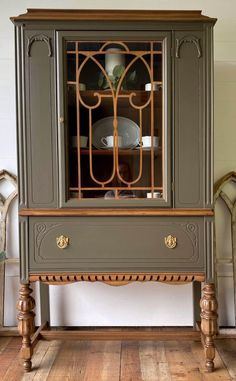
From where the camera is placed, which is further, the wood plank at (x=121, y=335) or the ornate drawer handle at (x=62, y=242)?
the wood plank at (x=121, y=335)

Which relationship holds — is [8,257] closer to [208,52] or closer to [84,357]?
[84,357]

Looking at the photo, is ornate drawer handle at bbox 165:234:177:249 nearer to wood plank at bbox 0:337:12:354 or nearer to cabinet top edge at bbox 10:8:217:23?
cabinet top edge at bbox 10:8:217:23

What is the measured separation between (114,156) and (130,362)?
3.21ft

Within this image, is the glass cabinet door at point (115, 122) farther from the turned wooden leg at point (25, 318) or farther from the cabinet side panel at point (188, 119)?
the turned wooden leg at point (25, 318)

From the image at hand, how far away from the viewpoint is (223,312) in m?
1.97

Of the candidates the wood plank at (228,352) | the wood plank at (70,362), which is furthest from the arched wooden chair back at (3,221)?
the wood plank at (228,352)

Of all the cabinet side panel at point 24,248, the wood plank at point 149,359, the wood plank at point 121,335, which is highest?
the cabinet side panel at point 24,248

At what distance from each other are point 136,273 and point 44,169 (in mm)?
608

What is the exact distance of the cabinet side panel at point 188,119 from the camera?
1.47m

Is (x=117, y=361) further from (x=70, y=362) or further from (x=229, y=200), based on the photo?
(x=229, y=200)

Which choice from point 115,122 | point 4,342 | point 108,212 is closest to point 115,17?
point 115,122

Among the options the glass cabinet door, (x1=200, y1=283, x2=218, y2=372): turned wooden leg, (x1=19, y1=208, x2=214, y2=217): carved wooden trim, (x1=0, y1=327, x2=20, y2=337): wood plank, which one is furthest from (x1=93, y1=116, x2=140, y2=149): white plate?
(x1=0, y1=327, x2=20, y2=337): wood plank

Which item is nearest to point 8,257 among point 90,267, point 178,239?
point 90,267

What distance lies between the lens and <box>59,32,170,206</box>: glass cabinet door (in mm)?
1499
